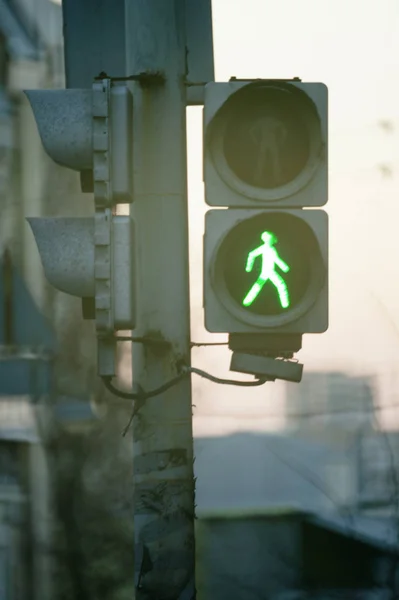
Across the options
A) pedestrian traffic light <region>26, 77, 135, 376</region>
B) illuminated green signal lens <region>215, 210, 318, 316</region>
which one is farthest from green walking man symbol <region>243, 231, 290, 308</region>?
pedestrian traffic light <region>26, 77, 135, 376</region>

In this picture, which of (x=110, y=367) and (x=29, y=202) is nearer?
(x=110, y=367)

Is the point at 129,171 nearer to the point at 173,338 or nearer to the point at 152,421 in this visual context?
the point at 173,338

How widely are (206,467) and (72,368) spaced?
2085 millimetres

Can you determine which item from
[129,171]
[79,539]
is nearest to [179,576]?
[129,171]

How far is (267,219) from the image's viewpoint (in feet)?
8.73

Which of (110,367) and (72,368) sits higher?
(110,367)

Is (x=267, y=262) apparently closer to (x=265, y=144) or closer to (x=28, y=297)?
(x=265, y=144)

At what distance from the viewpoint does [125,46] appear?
299 cm

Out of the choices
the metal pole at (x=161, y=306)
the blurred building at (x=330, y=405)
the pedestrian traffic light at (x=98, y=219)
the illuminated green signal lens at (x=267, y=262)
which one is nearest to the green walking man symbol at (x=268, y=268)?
the illuminated green signal lens at (x=267, y=262)

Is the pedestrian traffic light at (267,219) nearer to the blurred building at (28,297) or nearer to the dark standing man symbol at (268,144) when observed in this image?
the dark standing man symbol at (268,144)

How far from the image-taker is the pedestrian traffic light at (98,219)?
8.14 feet

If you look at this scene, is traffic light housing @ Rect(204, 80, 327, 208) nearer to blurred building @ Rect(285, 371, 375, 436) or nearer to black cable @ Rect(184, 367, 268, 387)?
black cable @ Rect(184, 367, 268, 387)

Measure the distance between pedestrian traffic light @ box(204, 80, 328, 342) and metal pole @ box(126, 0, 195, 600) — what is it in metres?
0.18

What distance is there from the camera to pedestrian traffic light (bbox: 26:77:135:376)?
8.14 ft
